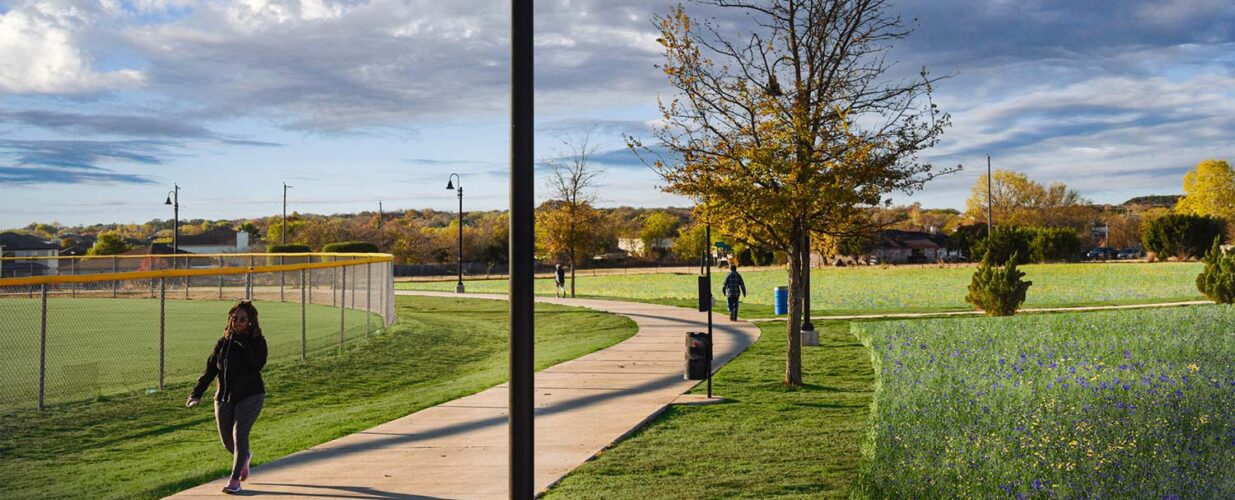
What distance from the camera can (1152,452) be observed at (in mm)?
9086

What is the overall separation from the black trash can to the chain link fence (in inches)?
303

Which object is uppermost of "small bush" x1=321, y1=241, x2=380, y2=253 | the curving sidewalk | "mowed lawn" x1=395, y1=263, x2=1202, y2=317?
"small bush" x1=321, y1=241, x2=380, y2=253

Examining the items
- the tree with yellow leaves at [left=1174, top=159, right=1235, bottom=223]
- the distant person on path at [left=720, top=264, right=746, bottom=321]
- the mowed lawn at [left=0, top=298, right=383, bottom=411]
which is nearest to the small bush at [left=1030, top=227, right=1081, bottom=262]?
the tree with yellow leaves at [left=1174, top=159, right=1235, bottom=223]

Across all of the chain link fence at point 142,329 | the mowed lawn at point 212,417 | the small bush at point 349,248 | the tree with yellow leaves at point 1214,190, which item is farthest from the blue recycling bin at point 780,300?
the tree with yellow leaves at point 1214,190

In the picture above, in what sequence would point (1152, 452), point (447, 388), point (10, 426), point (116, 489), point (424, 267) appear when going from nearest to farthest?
1. point (116, 489)
2. point (1152, 452)
3. point (10, 426)
4. point (447, 388)
5. point (424, 267)

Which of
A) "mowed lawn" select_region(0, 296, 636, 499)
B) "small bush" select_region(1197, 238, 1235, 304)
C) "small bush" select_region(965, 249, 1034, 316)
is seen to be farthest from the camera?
"small bush" select_region(1197, 238, 1235, 304)

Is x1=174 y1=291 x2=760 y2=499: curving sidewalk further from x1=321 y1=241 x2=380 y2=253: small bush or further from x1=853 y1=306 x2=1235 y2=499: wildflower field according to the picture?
x1=321 y1=241 x2=380 y2=253: small bush

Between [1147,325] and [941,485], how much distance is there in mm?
15879

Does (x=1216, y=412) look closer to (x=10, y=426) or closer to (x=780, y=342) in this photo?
(x=780, y=342)

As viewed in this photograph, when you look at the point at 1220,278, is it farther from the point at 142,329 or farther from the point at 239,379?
the point at 142,329

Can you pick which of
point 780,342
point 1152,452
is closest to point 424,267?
point 780,342

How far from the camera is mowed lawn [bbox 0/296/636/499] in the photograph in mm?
9227

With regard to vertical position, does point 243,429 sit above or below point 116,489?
above

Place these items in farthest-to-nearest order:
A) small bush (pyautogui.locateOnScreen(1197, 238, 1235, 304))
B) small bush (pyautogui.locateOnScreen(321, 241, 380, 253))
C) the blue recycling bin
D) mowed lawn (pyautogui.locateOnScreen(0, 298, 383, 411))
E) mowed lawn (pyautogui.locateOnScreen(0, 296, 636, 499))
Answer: small bush (pyautogui.locateOnScreen(321, 241, 380, 253)), small bush (pyautogui.locateOnScreen(1197, 238, 1235, 304)), the blue recycling bin, mowed lawn (pyautogui.locateOnScreen(0, 298, 383, 411)), mowed lawn (pyautogui.locateOnScreen(0, 296, 636, 499))
